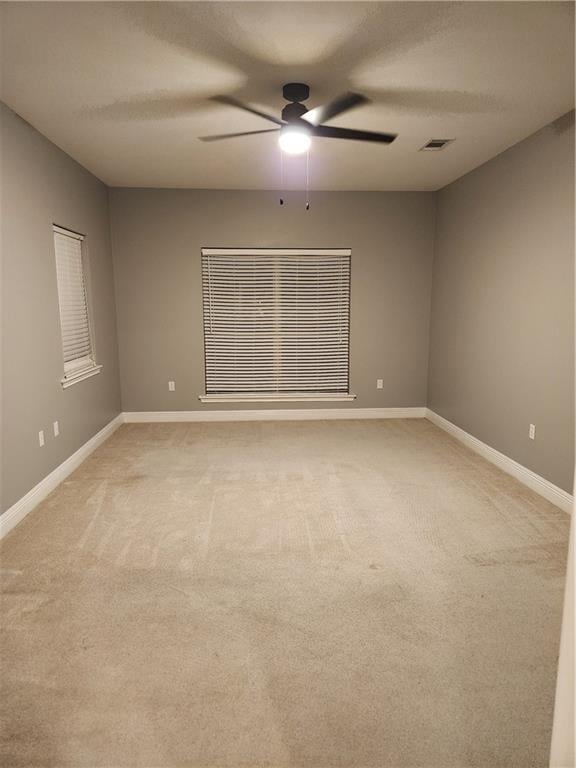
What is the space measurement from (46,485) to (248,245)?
3221 millimetres

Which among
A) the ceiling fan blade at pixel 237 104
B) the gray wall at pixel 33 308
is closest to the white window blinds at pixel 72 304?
the gray wall at pixel 33 308

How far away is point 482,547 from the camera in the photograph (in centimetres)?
261

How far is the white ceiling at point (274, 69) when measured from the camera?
77.9 inches

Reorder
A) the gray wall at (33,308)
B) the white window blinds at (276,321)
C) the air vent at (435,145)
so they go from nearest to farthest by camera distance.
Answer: the gray wall at (33,308)
the air vent at (435,145)
the white window blinds at (276,321)

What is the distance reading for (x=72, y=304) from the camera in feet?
13.4

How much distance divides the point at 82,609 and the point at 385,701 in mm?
1370

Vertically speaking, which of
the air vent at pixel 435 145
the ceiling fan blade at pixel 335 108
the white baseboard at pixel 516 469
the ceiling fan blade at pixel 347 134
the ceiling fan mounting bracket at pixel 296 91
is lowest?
the white baseboard at pixel 516 469

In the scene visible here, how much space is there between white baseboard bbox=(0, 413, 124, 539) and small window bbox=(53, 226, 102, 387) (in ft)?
2.08

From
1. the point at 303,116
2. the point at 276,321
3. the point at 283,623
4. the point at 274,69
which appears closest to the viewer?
the point at 283,623

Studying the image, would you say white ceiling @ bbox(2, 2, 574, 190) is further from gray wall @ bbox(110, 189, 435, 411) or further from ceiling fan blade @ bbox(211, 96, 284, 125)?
gray wall @ bbox(110, 189, 435, 411)

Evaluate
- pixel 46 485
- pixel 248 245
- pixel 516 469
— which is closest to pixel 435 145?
pixel 248 245

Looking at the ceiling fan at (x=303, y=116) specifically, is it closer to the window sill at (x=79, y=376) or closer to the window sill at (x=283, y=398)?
the window sill at (x=79, y=376)

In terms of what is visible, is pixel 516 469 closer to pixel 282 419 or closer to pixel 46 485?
pixel 282 419

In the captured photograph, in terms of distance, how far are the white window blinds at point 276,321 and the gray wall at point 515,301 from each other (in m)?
1.22
